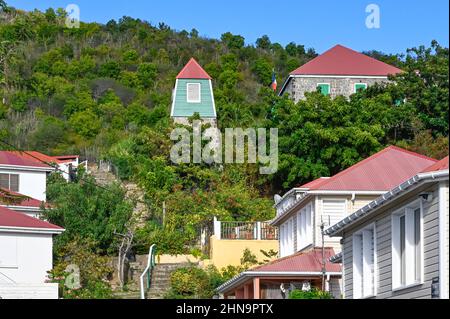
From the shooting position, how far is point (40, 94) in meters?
85.5

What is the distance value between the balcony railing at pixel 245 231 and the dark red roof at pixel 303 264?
1095 centimetres

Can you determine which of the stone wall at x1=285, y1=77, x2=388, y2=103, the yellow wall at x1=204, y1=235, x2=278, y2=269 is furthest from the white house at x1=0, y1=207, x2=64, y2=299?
the stone wall at x1=285, y1=77, x2=388, y2=103

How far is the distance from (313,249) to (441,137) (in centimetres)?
1048

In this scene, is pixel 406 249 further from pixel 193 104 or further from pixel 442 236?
pixel 193 104

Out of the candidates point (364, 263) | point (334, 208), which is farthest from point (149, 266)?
point (364, 263)

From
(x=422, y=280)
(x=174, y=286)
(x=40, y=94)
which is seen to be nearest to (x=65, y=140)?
(x=40, y=94)

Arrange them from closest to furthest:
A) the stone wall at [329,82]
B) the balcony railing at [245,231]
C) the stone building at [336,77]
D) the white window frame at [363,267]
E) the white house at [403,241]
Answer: the white house at [403,241] < the white window frame at [363,267] < the balcony railing at [245,231] < the stone building at [336,77] < the stone wall at [329,82]

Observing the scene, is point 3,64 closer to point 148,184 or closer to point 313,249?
point 313,249

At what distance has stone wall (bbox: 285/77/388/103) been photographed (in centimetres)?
6181

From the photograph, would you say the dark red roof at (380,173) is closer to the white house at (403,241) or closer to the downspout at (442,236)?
the white house at (403,241)

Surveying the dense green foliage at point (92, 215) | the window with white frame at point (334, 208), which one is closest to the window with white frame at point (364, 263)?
the window with white frame at point (334, 208)

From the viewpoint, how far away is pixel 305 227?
123ft

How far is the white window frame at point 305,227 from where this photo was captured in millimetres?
36281

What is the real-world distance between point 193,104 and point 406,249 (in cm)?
4478
